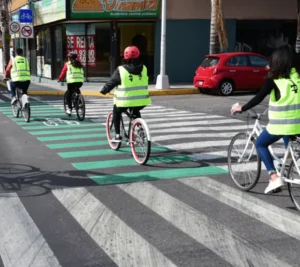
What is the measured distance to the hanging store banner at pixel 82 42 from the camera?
24781 millimetres

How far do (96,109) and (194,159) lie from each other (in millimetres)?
7904

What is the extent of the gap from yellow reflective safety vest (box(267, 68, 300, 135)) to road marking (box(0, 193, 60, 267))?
275 centimetres

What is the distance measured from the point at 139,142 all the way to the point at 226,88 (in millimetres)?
11577

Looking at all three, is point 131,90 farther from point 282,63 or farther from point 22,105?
point 22,105

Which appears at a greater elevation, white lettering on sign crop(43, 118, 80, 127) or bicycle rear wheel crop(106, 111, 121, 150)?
bicycle rear wheel crop(106, 111, 121, 150)

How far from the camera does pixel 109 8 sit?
23469 mm

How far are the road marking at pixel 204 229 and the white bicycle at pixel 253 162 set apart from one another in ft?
3.22

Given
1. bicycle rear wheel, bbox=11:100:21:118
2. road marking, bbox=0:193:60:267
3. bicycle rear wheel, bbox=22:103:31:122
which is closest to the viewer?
road marking, bbox=0:193:60:267

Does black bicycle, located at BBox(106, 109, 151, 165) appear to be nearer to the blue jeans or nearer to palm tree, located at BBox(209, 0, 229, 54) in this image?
the blue jeans

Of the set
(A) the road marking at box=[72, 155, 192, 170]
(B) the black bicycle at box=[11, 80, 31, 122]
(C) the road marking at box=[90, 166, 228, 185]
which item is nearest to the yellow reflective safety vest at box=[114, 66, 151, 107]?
(A) the road marking at box=[72, 155, 192, 170]

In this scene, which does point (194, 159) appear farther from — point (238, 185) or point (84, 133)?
point (84, 133)

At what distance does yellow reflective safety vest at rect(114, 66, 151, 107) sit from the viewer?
7.72 metres

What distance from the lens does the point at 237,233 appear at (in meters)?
4.67

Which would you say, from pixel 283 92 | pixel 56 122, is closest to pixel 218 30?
pixel 56 122
